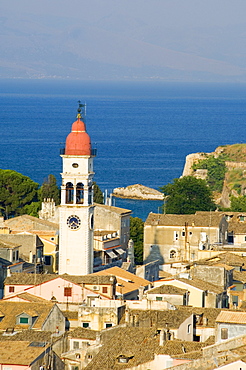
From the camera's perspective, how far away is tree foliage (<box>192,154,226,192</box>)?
100625 millimetres

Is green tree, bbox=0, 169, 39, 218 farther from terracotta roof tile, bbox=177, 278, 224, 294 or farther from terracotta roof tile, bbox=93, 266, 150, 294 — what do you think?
terracotta roof tile, bbox=177, 278, 224, 294

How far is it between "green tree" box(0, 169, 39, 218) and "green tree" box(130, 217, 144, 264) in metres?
9.89

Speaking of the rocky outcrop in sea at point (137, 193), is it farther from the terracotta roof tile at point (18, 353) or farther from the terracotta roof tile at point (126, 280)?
the terracotta roof tile at point (18, 353)

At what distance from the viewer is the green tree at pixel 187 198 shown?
62000 mm

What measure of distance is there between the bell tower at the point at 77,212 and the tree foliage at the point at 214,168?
191ft

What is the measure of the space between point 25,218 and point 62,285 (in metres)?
15.9

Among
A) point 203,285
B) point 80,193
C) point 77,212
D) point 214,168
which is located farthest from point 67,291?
point 214,168

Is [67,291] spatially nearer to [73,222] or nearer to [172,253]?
[73,222]

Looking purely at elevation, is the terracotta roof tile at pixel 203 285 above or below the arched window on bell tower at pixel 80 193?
below

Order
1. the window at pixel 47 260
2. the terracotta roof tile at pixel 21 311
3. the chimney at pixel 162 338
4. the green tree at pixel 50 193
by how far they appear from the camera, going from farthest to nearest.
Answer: the green tree at pixel 50 193 < the window at pixel 47 260 < the terracotta roof tile at pixel 21 311 < the chimney at pixel 162 338

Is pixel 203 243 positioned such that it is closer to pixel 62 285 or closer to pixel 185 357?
pixel 62 285

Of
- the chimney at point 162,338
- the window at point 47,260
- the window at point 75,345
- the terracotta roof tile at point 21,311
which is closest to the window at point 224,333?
the chimney at point 162,338

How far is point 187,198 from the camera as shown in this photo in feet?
210

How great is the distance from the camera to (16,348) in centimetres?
2438
